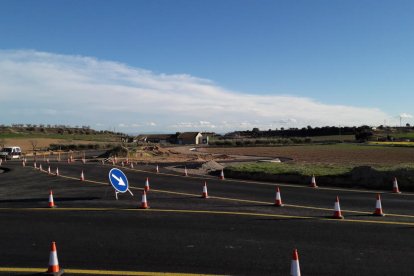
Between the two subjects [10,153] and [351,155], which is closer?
[10,153]

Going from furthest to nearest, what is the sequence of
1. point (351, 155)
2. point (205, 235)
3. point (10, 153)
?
point (351, 155)
point (10, 153)
point (205, 235)

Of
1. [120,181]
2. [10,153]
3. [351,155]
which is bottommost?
[351,155]

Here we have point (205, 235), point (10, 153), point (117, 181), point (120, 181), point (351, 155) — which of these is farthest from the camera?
point (351, 155)

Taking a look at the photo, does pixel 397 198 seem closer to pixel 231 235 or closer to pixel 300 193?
pixel 300 193

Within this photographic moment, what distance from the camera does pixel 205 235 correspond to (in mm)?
9344

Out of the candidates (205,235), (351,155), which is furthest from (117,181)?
(351,155)

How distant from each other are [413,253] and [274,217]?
4.09 m

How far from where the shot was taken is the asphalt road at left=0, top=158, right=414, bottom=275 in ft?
23.5

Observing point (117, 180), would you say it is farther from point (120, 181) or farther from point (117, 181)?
point (120, 181)

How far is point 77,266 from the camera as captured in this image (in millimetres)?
7105

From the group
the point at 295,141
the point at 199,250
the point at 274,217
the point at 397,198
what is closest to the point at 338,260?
the point at 199,250

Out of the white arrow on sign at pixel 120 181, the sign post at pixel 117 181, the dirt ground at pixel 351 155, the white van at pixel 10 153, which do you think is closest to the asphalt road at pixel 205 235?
the sign post at pixel 117 181

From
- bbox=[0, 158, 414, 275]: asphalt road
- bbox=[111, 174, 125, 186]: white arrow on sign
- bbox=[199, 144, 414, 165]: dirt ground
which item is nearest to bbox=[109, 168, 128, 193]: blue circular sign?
bbox=[111, 174, 125, 186]: white arrow on sign

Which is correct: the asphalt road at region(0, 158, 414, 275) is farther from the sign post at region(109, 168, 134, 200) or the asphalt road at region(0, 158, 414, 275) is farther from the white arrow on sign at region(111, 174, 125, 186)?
the white arrow on sign at region(111, 174, 125, 186)
